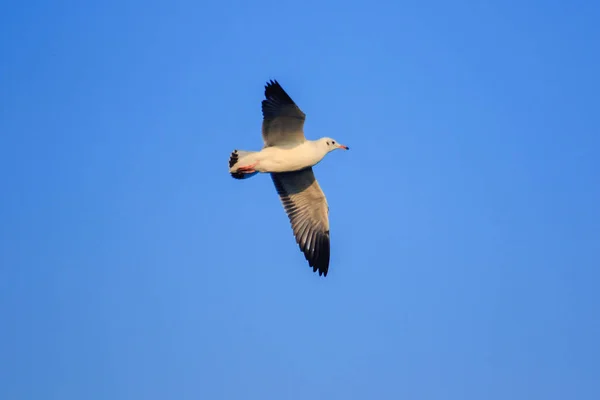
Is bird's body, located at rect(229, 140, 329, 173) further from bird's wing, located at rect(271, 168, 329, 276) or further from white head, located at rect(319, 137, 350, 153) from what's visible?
bird's wing, located at rect(271, 168, 329, 276)

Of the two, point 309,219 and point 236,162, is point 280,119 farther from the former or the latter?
point 309,219

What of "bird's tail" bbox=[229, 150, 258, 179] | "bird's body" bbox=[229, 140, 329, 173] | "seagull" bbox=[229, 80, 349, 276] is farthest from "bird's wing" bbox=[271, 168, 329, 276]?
"bird's tail" bbox=[229, 150, 258, 179]

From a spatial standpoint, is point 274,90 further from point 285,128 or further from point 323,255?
point 323,255

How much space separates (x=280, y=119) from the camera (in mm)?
19125

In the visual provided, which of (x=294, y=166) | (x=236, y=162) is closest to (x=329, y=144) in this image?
(x=294, y=166)

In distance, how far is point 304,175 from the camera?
20828mm

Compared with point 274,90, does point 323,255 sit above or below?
below

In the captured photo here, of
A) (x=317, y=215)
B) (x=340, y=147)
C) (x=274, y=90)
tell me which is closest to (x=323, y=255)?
(x=317, y=215)

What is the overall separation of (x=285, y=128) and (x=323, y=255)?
3345mm

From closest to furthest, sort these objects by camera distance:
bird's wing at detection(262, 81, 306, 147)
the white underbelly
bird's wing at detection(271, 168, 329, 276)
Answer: bird's wing at detection(262, 81, 306, 147)
the white underbelly
bird's wing at detection(271, 168, 329, 276)

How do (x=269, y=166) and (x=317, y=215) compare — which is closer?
(x=269, y=166)

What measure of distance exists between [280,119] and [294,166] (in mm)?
1121

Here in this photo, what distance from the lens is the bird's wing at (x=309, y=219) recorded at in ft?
69.6

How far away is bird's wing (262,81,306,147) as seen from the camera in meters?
18.9
